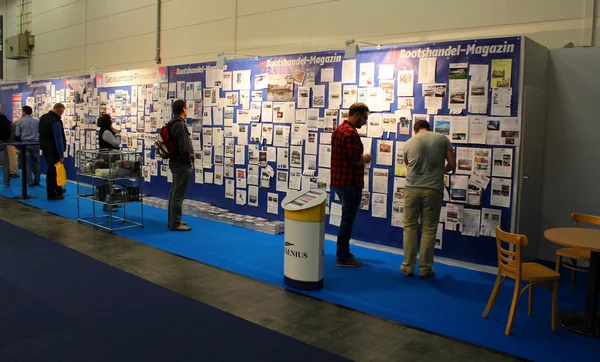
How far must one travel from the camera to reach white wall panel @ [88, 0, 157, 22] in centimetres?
1055

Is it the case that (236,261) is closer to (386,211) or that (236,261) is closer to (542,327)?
(386,211)

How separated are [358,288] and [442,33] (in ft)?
10.9

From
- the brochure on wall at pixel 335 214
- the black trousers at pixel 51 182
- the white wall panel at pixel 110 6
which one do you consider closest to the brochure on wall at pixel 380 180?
the brochure on wall at pixel 335 214

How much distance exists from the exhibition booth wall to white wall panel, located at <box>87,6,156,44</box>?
1.71 m

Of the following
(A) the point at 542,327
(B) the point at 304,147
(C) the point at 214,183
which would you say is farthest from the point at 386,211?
(C) the point at 214,183

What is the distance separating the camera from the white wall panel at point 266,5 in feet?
24.7

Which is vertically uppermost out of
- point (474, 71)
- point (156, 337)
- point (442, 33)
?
point (442, 33)

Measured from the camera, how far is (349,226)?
5.34 meters

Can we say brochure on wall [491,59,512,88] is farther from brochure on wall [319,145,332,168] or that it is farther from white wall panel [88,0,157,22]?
white wall panel [88,0,157,22]

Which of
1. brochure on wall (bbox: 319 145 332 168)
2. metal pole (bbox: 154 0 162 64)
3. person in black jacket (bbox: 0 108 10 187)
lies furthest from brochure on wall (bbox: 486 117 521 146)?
person in black jacket (bbox: 0 108 10 187)

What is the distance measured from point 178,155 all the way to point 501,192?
3.96 metres

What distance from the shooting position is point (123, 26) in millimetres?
11125

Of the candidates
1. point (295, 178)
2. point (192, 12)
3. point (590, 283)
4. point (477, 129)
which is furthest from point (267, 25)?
point (590, 283)

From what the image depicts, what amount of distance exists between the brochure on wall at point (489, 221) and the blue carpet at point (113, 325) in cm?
272
